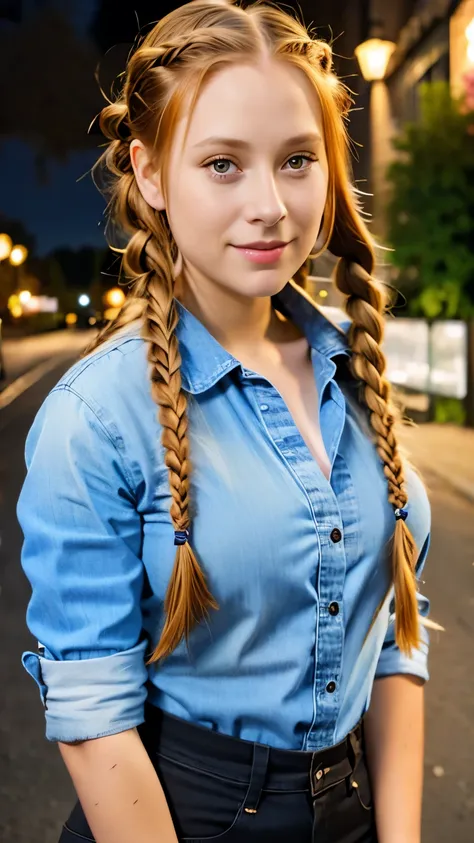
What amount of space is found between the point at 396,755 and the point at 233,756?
281 mm

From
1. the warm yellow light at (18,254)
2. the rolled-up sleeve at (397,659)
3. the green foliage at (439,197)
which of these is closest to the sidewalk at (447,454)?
the green foliage at (439,197)

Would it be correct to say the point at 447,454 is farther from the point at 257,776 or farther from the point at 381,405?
the point at 257,776

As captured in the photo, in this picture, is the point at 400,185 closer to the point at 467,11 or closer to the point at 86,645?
the point at 467,11

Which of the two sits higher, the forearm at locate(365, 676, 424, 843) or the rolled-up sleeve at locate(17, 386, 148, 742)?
the rolled-up sleeve at locate(17, 386, 148, 742)

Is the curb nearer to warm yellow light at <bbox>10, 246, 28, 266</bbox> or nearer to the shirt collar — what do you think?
warm yellow light at <bbox>10, 246, 28, 266</bbox>

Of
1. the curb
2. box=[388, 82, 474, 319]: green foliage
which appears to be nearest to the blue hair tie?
the curb

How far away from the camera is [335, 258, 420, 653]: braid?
1063 mm

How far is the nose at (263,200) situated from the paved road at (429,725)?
798 millimetres

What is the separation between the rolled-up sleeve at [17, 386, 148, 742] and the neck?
23 centimetres

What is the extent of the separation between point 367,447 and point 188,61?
0.51m

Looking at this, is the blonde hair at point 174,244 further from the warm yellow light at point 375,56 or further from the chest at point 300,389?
the warm yellow light at point 375,56

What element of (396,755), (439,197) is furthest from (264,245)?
(439,197)

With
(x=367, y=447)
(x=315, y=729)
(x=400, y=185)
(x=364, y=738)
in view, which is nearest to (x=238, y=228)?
(x=367, y=447)

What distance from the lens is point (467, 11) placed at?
12.7 meters
